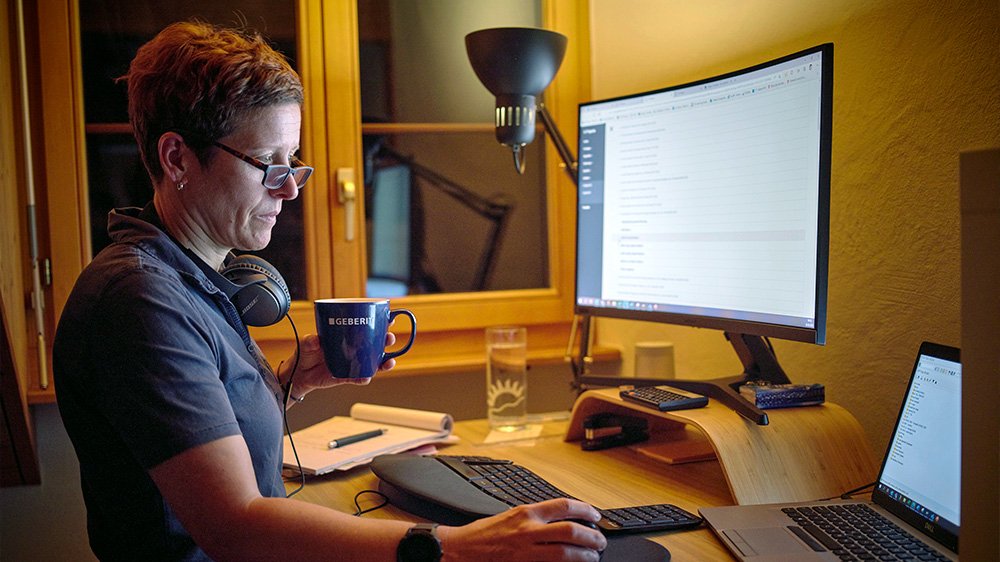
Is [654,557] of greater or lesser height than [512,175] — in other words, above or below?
below

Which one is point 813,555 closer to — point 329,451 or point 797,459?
point 797,459

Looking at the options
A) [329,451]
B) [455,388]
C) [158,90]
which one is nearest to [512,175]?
[455,388]

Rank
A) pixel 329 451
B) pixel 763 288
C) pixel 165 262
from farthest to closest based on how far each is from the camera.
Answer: pixel 329 451 → pixel 763 288 → pixel 165 262

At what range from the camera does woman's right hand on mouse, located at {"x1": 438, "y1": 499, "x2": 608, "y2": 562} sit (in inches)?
27.9

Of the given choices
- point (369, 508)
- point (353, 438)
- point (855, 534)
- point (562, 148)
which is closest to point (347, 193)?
point (562, 148)

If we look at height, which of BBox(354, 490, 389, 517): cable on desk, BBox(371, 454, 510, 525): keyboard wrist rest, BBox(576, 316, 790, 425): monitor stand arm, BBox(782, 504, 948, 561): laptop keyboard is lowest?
BBox(354, 490, 389, 517): cable on desk

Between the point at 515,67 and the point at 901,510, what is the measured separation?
1019mm

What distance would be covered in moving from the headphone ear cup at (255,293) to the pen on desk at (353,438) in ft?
1.07

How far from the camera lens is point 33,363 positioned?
5.58ft

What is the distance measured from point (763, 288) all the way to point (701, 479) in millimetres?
304

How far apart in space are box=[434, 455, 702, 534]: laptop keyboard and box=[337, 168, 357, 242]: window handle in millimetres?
876

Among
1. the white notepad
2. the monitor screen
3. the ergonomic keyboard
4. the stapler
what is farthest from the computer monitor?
the white notepad

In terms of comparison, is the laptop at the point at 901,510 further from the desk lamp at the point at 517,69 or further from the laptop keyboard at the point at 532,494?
the desk lamp at the point at 517,69

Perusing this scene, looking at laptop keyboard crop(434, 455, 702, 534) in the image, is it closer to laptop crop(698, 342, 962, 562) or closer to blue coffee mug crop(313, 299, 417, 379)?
laptop crop(698, 342, 962, 562)
